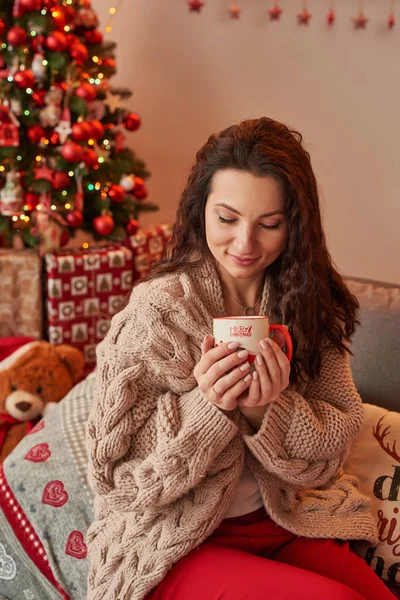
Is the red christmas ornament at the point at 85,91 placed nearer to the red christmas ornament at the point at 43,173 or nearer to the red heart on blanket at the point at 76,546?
the red christmas ornament at the point at 43,173

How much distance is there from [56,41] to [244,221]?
5.99 ft

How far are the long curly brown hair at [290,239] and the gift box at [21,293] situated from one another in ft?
5.06

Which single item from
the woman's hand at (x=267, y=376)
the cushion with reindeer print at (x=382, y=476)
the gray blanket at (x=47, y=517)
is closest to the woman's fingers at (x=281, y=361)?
the woman's hand at (x=267, y=376)

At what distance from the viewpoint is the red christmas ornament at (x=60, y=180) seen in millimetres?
2979

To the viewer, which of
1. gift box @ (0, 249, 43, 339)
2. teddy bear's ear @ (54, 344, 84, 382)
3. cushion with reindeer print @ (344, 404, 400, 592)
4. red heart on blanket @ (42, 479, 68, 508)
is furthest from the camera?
gift box @ (0, 249, 43, 339)

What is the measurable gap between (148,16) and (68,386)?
195 centimetres

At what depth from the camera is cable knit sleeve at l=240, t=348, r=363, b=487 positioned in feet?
4.46

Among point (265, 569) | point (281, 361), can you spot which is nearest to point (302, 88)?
point (281, 361)

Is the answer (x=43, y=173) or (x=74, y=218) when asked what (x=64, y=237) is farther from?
(x=43, y=173)

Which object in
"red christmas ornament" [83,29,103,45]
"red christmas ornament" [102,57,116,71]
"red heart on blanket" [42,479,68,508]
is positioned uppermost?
"red christmas ornament" [83,29,103,45]

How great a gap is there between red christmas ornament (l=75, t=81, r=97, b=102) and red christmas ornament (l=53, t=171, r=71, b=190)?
30 cm

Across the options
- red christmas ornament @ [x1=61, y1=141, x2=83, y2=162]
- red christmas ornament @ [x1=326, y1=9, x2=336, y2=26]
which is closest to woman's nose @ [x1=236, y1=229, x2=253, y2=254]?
red christmas ornament @ [x1=61, y1=141, x2=83, y2=162]

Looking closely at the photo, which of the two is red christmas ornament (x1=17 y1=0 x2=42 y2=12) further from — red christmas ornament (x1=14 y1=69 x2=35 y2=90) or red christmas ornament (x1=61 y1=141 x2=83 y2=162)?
red christmas ornament (x1=61 y1=141 x2=83 y2=162)

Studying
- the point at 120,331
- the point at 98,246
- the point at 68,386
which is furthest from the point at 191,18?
the point at 120,331
